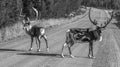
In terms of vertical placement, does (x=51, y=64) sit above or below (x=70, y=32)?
below

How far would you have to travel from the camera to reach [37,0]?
45094 mm

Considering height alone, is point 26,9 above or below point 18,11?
below

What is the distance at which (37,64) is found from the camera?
13.4 metres

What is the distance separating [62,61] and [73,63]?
68cm

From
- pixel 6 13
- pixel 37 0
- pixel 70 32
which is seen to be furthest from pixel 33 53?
pixel 37 0

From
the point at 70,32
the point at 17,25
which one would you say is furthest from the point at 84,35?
the point at 17,25

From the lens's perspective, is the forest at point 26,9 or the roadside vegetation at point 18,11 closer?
the roadside vegetation at point 18,11

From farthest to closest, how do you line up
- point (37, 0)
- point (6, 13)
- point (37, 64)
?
point (37, 0) < point (6, 13) < point (37, 64)

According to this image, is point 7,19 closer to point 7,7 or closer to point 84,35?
point 7,7

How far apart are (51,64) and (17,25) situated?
18.3 metres

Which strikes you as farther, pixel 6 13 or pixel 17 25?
pixel 17 25

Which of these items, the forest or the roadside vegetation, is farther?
the forest

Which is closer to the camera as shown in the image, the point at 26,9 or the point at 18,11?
the point at 18,11

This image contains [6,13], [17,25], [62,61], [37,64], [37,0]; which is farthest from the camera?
[37,0]
